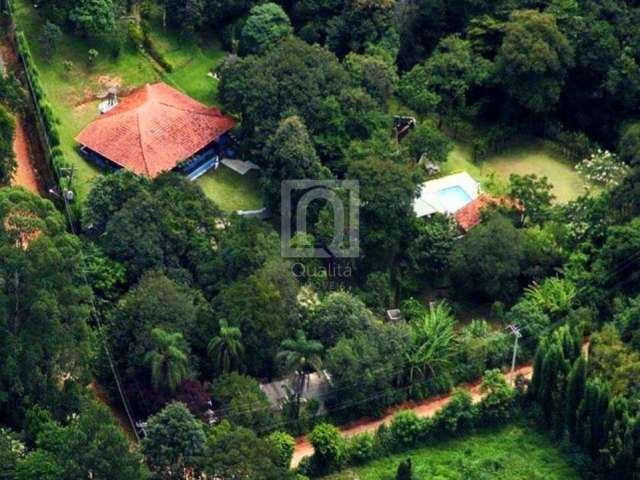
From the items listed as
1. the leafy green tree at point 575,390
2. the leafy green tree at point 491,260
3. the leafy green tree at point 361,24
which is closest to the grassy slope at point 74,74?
the leafy green tree at point 361,24

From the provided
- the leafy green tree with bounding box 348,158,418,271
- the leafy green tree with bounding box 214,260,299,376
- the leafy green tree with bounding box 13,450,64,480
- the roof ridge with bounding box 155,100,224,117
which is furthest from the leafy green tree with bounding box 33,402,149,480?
the roof ridge with bounding box 155,100,224,117

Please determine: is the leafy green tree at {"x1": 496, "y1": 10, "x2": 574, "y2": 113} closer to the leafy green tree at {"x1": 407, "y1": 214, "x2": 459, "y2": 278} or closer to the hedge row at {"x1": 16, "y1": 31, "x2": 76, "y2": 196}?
the leafy green tree at {"x1": 407, "y1": 214, "x2": 459, "y2": 278}

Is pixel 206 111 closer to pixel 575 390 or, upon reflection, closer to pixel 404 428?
pixel 404 428

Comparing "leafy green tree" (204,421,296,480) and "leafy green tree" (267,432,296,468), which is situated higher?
"leafy green tree" (204,421,296,480)

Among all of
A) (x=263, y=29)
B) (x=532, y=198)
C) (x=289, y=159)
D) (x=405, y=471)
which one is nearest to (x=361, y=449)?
(x=405, y=471)

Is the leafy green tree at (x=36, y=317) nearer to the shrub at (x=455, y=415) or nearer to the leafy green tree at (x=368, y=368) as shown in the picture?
the leafy green tree at (x=368, y=368)
